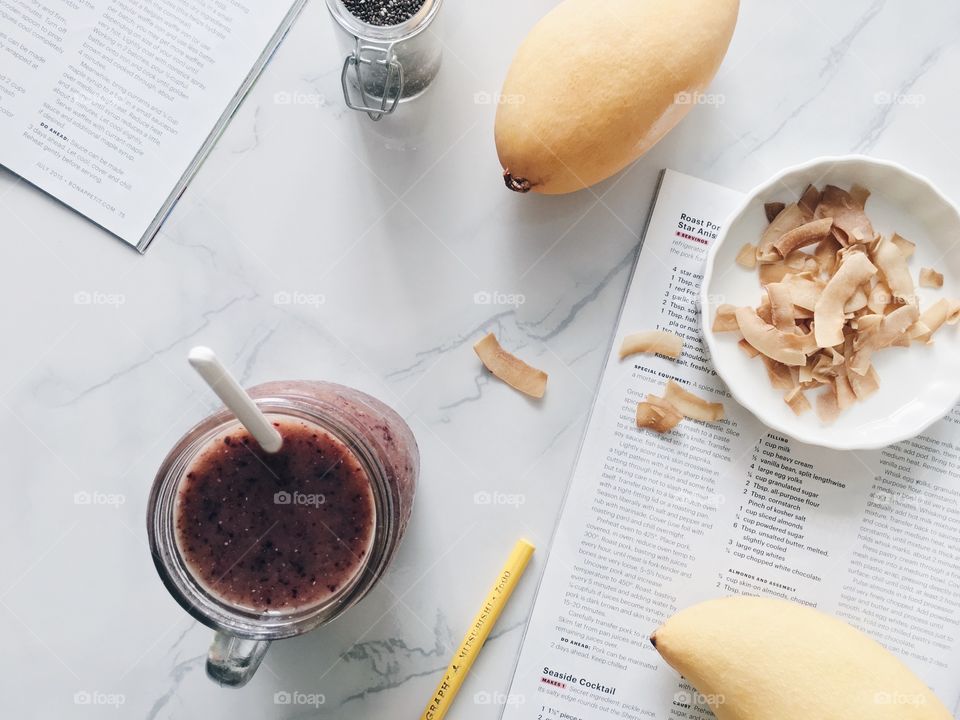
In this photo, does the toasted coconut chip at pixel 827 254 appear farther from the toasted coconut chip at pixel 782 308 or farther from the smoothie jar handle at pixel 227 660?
the smoothie jar handle at pixel 227 660

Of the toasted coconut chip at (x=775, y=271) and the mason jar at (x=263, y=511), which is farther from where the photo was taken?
the toasted coconut chip at (x=775, y=271)

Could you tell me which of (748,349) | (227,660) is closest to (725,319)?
(748,349)

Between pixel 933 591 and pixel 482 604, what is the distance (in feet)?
1.22

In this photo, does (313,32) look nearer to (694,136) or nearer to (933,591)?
(694,136)

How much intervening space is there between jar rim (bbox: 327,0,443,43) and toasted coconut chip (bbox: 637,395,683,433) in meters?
0.34

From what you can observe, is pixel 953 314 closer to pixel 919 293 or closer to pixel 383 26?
pixel 919 293

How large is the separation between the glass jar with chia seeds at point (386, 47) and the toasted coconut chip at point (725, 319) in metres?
0.30

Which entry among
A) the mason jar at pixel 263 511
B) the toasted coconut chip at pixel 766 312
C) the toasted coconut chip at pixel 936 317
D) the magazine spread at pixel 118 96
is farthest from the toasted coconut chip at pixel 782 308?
the magazine spread at pixel 118 96

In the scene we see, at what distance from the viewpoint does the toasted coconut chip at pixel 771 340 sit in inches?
25.3

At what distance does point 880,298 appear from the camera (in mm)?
660

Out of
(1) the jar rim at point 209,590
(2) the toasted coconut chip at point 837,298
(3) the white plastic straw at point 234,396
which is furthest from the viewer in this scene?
(2) the toasted coconut chip at point 837,298

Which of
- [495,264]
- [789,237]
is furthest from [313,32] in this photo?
[789,237]

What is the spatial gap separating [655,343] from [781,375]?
10 cm

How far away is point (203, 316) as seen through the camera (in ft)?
2.28
